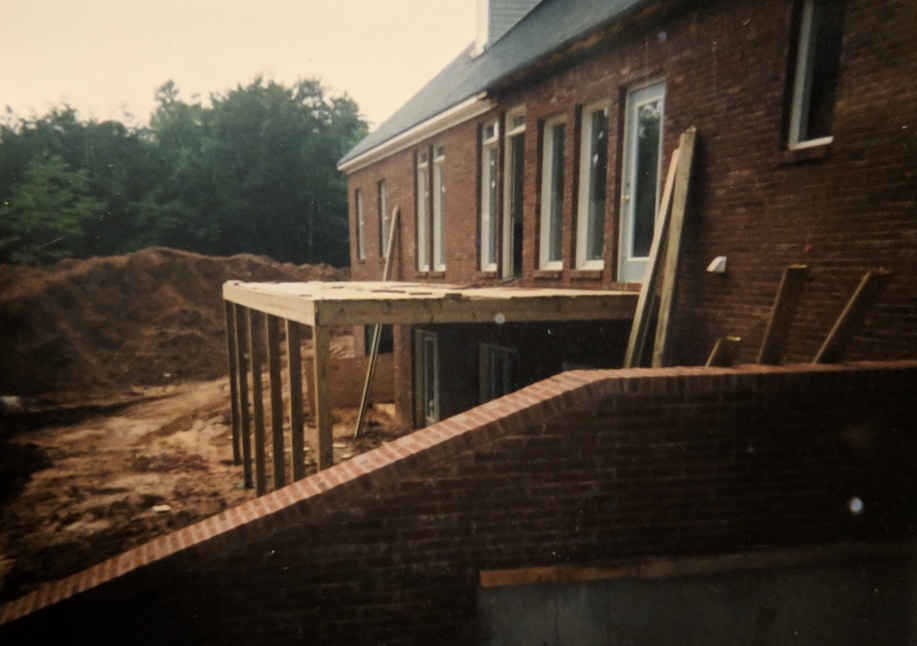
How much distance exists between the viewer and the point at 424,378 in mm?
12656

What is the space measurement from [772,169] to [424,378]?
8.82m

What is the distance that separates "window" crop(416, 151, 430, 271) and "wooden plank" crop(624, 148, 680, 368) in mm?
6987

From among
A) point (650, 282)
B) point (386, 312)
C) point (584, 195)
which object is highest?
point (584, 195)

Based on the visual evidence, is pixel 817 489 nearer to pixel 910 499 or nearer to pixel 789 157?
pixel 910 499

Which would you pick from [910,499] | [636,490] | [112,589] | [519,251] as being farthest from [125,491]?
[910,499]

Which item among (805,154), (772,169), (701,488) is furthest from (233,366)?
(805,154)

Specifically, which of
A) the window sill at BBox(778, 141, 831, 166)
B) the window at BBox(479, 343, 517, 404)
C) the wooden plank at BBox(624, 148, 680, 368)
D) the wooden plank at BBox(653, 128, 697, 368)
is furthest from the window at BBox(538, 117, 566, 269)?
the window sill at BBox(778, 141, 831, 166)

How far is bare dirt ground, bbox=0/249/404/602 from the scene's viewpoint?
814 cm

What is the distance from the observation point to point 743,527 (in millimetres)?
4137

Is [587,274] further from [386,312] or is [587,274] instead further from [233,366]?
[233,366]

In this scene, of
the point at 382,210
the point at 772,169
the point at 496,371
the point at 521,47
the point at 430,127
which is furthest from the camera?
the point at 382,210

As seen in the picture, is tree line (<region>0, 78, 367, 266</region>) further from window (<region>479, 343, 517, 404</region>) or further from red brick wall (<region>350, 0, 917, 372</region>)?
red brick wall (<region>350, 0, 917, 372</region>)

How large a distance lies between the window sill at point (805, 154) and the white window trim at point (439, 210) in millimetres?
7529

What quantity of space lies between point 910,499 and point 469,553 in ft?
11.2
